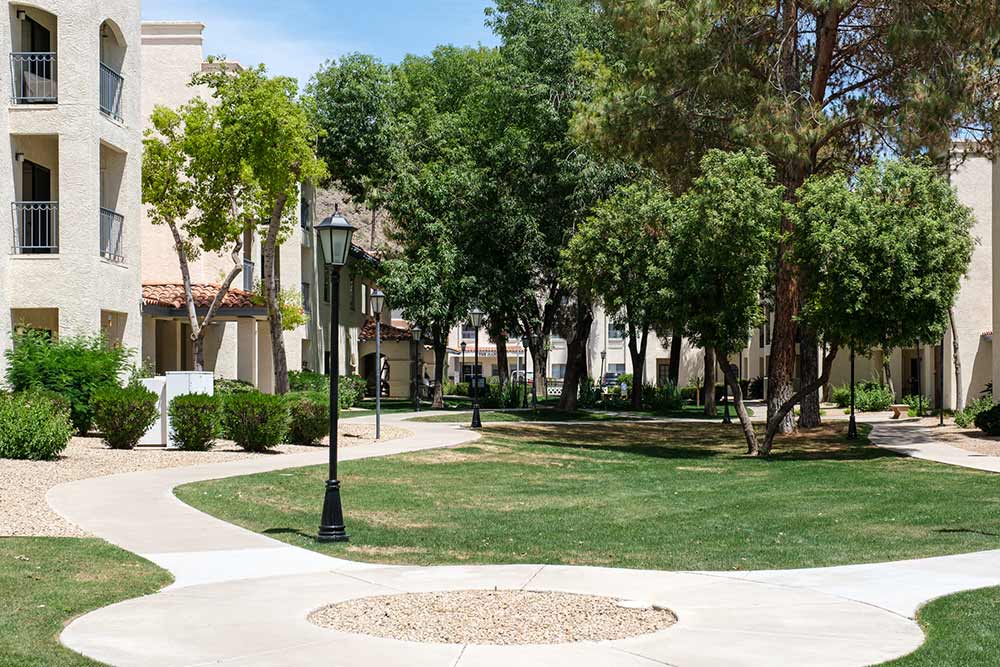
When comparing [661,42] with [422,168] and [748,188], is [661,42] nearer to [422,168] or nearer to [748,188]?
[748,188]

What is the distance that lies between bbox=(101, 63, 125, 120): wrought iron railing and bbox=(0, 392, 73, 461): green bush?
10.0m

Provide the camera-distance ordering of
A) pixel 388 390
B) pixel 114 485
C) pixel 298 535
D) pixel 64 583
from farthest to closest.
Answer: pixel 388 390
pixel 114 485
pixel 298 535
pixel 64 583

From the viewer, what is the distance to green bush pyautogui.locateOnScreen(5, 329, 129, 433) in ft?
73.7

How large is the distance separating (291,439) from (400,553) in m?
14.9

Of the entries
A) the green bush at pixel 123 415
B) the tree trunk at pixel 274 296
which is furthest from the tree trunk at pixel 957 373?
the green bush at pixel 123 415

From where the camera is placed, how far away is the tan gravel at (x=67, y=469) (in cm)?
1282

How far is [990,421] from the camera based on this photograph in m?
30.7

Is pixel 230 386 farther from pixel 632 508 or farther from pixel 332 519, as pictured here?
pixel 332 519

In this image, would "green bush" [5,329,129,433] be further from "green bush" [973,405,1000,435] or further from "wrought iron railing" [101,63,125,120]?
"green bush" [973,405,1000,435]

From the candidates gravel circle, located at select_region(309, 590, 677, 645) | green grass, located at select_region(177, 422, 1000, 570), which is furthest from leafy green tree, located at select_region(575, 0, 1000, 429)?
gravel circle, located at select_region(309, 590, 677, 645)

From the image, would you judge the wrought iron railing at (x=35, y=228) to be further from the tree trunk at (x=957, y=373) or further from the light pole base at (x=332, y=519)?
the tree trunk at (x=957, y=373)

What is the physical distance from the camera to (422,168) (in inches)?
2025

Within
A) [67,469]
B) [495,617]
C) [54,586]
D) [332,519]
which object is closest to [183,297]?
[67,469]

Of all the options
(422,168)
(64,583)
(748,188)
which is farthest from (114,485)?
(422,168)
